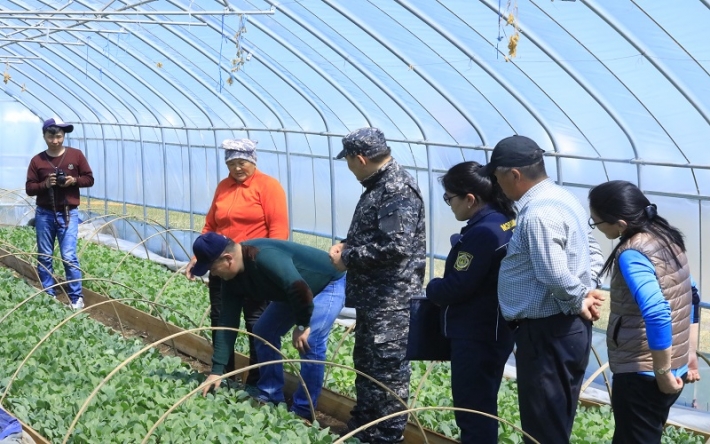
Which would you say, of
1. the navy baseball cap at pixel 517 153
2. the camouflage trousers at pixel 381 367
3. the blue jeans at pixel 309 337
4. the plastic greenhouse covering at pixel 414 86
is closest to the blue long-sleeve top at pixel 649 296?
the navy baseball cap at pixel 517 153

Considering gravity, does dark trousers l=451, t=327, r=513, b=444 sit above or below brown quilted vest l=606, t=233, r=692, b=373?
below

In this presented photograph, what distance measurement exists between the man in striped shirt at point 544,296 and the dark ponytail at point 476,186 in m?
0.47

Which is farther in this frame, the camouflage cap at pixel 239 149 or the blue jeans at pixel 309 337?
the camouflage cap at pixel 239 149

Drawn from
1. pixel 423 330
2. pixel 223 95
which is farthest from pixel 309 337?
pixel 223 95

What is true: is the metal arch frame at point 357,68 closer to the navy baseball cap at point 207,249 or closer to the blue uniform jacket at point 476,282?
the navy baseball cap at point 207,249

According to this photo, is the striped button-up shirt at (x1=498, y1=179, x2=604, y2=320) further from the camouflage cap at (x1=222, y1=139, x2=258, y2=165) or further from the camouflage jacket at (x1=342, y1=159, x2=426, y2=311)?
the camouflage cap at (x1=222, y1=139, x2=258, y2=165)

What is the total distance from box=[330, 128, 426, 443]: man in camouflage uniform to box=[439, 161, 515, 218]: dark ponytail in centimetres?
46

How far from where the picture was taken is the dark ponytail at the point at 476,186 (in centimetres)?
438

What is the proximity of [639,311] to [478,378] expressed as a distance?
2.79ft

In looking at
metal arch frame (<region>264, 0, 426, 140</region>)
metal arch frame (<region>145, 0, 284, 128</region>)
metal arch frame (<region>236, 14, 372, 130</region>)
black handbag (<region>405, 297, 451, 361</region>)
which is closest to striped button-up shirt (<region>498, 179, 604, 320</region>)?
black handbag (<region>405, 297, 451, 361</region>)

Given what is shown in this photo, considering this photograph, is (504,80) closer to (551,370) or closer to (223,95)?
(551,370)

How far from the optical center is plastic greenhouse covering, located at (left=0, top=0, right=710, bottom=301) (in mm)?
7555

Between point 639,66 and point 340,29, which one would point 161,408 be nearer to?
point 639,66

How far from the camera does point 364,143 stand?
4777 millimetres
